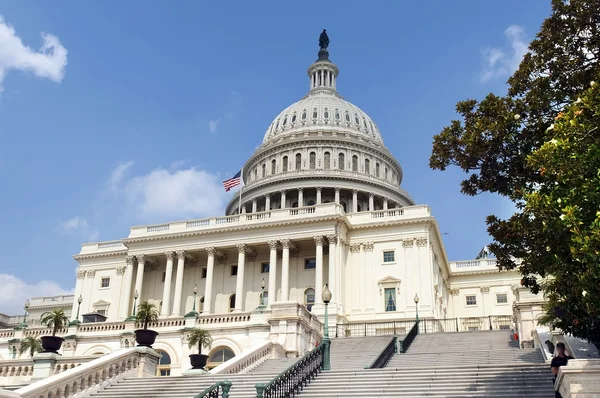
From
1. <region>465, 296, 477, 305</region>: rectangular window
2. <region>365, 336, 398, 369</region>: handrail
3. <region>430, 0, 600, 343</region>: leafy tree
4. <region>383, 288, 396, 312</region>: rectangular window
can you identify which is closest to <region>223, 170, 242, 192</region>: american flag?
<region>383, 288, 396, 312</region>: rectangular window

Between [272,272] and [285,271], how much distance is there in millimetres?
1219

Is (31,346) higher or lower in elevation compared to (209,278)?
lower

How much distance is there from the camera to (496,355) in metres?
26.4

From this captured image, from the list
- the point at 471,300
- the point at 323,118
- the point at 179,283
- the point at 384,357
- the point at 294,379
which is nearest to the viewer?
the point at 294,379

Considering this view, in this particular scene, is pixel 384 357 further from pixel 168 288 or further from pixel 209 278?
pixel 168 288

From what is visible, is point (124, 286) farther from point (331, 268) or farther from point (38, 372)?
point (38, 372)

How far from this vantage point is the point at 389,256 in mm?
58875

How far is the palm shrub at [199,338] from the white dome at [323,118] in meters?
65.5

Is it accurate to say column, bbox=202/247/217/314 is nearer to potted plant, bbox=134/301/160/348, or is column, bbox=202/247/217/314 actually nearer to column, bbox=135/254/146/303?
column, bbox=135/254/146/303

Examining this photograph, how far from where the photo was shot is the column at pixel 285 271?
5743 cm

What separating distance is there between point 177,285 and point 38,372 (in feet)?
119

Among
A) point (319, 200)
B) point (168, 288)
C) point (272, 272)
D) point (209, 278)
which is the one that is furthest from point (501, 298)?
point (168, 288)

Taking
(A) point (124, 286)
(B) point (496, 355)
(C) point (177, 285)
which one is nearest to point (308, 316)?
(B) point (496, 355)

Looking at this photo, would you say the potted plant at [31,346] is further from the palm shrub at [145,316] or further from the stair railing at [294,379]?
the stair railing at [294,379]
